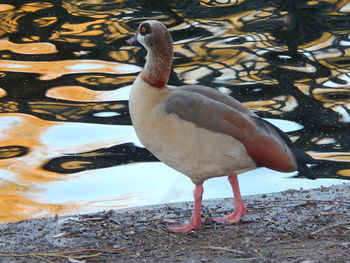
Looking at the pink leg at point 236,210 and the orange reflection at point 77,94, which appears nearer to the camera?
the pink leg at point 236,210

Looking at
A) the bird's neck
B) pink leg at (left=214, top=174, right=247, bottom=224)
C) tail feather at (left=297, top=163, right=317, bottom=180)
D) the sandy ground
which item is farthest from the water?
tail feather at (left=297, top=163, right=317, bottom=180)

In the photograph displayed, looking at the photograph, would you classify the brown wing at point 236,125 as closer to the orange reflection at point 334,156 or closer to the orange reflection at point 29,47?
the orange reflection at point 334,156

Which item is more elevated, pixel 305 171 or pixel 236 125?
pixel 236 125

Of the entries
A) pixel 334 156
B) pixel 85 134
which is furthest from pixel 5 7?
pixel 334 156

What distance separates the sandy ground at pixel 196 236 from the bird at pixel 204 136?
0.21m

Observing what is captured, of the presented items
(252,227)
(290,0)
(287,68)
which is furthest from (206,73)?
(252,227)

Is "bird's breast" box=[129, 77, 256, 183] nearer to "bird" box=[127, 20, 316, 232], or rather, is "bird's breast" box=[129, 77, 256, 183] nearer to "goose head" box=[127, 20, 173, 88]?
"bird" box=[127, 20, 316, 232]

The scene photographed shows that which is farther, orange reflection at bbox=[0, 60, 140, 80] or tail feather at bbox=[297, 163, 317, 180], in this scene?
orange reflection at bbox=[0, 60, 140, 80]

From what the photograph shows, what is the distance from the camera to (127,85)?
9109 mm

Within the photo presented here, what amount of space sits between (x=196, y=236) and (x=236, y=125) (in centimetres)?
73

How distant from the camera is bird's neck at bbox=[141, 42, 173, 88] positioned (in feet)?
16.5

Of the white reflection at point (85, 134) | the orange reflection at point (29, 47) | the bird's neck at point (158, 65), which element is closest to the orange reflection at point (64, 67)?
the orange reflection at point (29, 47)

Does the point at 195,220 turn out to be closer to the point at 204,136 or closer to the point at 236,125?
the point at 204,136

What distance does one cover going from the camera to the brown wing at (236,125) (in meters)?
4.77
